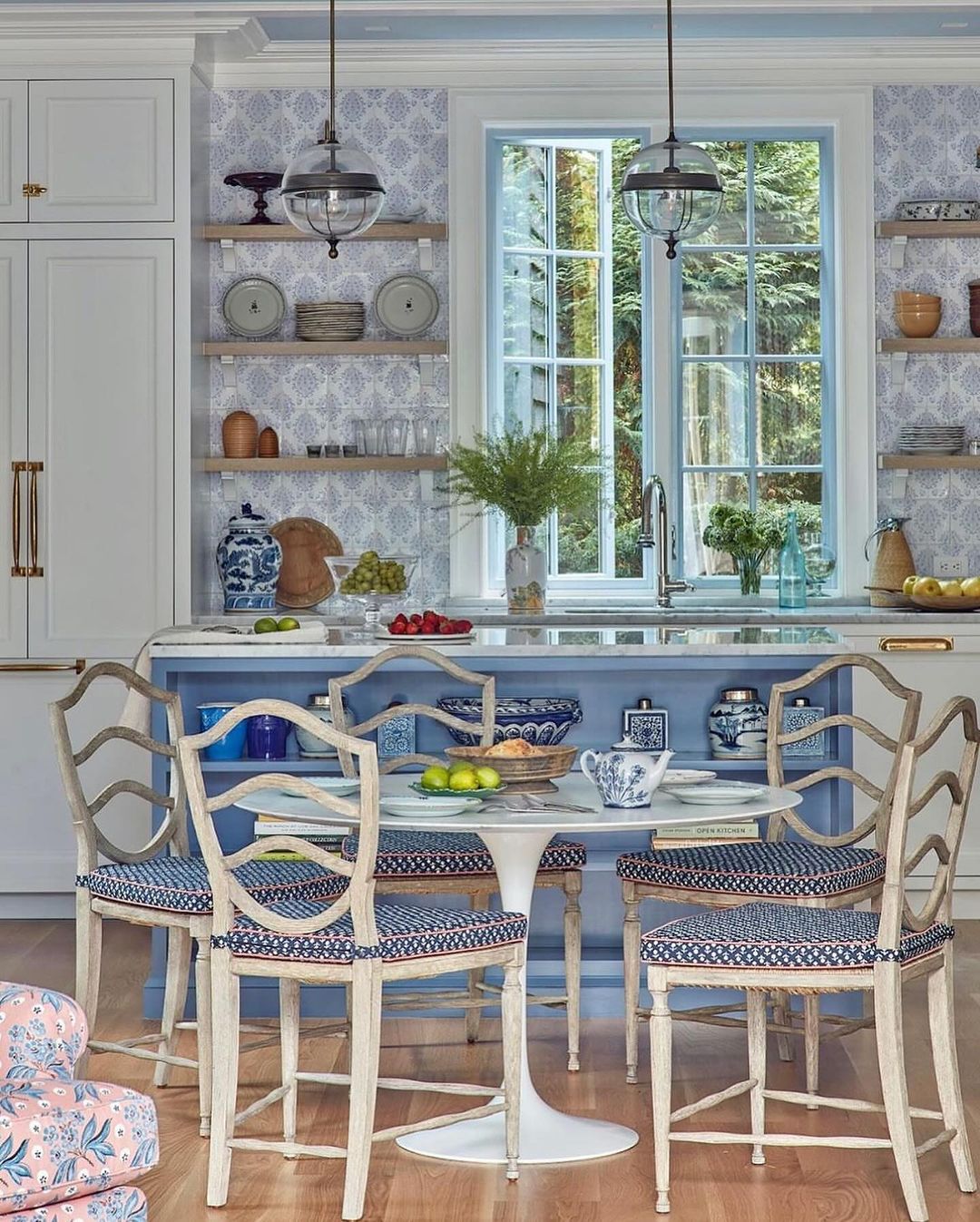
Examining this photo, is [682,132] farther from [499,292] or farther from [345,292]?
[345,292]

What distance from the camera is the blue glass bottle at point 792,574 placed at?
5.48 m

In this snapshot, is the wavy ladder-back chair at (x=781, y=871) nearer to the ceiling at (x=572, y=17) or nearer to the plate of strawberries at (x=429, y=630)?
the plate of strawberries at (x=429, y=630)

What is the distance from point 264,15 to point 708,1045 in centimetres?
344

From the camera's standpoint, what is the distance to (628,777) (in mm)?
2871

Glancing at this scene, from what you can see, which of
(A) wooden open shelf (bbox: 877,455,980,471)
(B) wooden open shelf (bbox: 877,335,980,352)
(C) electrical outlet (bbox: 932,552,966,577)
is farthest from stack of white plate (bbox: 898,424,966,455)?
(C) electrical outlet (bbox: 932,552,966,577)

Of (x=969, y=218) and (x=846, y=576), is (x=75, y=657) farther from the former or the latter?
(x=969, y=218)

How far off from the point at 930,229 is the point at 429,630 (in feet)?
8.73

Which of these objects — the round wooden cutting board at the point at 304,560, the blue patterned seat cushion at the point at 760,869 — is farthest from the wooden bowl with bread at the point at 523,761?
the round wooden cutting board at the point at 304,560

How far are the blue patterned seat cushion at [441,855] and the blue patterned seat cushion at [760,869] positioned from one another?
0.63 ft

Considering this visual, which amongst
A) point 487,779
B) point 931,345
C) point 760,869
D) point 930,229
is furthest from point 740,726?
point 930,229

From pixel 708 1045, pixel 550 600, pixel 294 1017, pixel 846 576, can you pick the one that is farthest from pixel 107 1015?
pixel 846 576

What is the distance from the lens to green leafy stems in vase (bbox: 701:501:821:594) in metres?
5.70

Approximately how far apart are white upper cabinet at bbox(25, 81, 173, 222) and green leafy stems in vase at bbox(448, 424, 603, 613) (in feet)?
4.27

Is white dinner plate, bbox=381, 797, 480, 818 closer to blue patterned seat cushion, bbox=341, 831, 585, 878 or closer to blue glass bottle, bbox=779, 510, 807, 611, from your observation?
blue patterned seat cushion, bbox=341, 831, 585, 878
